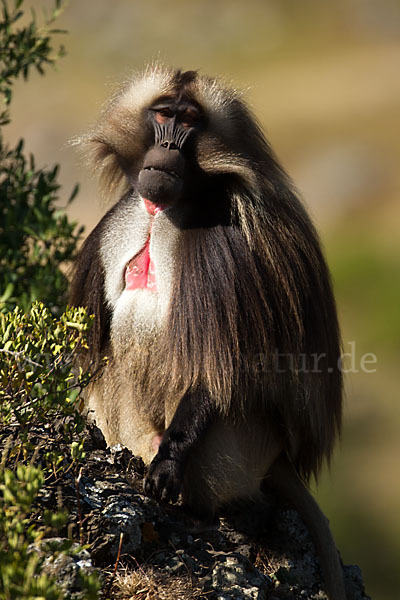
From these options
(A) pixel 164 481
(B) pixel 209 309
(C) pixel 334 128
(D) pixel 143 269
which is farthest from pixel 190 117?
(C) pixel 334 128

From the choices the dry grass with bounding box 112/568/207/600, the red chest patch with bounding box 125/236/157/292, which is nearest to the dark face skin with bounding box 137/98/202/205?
the red chest patch with bounding box 125/236/157/292

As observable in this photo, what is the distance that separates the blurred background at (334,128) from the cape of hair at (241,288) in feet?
1.25

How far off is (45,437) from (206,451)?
2.76ft

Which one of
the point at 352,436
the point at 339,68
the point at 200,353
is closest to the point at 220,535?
the point at 200,353

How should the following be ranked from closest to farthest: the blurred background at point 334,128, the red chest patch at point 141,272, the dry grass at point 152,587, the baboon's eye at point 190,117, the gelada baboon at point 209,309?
the dry grass at point 152,587, the gelada baboon at point 209,309, the baboon's eye at point 190,117, the red chest patch at point 141,272, the blurred background at point 334,128

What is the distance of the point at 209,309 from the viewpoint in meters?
4.07

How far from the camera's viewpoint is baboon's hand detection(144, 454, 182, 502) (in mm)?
3859

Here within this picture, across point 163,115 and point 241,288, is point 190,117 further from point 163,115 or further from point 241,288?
point 241,288

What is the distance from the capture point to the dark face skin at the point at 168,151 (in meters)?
4.10

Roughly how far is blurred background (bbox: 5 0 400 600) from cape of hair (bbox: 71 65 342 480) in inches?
15.0

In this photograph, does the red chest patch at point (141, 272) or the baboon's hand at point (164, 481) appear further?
the red chest patch at point (141, 272)

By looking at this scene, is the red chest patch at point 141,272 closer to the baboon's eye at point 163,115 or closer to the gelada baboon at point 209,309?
the gelada baboon at point 209,309

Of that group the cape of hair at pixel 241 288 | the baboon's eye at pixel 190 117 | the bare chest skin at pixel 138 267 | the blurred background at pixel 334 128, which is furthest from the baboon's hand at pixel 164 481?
the blurred background at pixel 334 128

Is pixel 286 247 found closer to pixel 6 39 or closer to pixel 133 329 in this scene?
pixel 133 329
